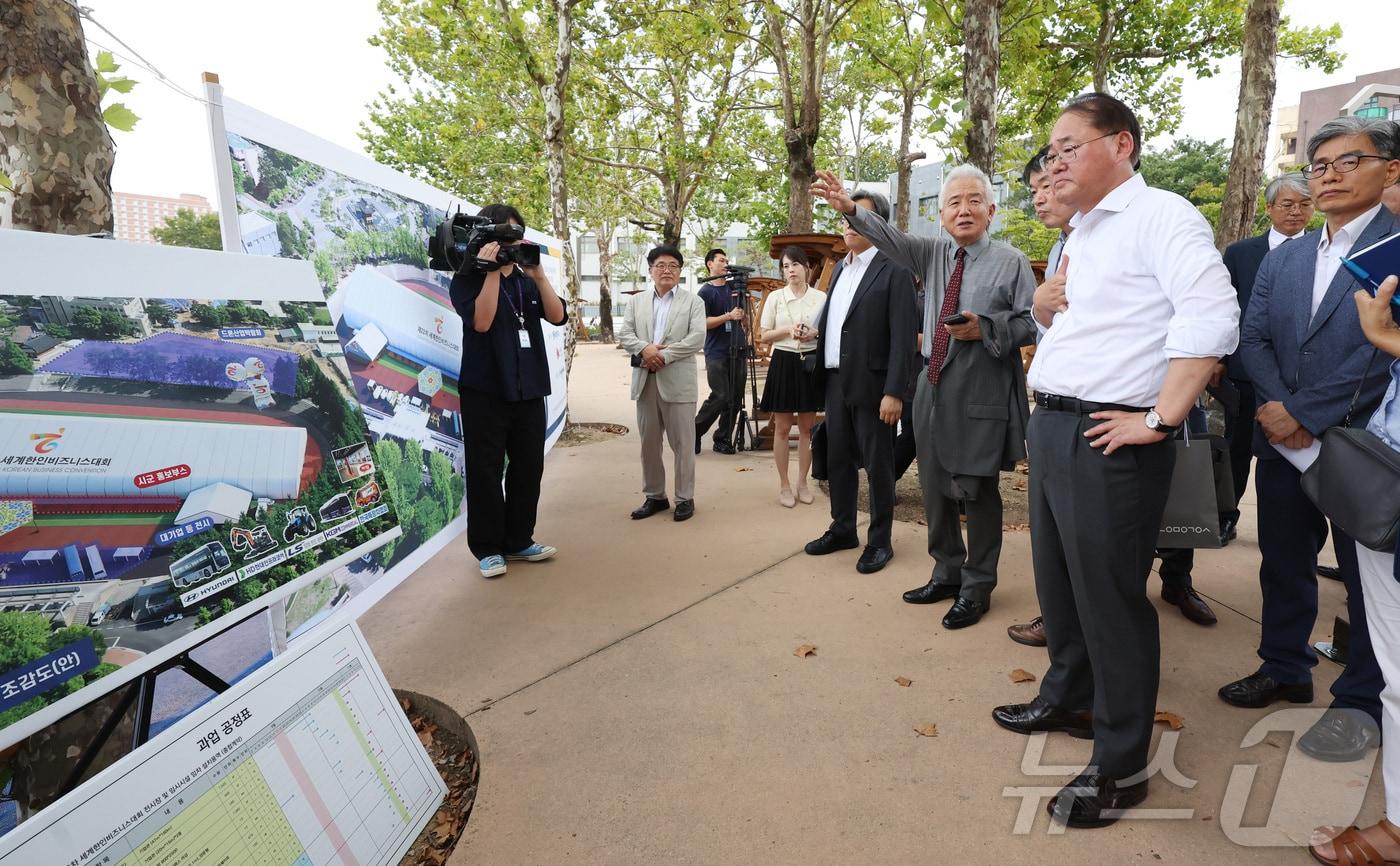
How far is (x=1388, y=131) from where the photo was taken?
7.47 ft

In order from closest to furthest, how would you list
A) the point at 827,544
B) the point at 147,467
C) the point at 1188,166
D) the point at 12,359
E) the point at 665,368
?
1. the point at 12,359
2. the point at 147,467
3. the point at 827,544
4. the point at 665,368
5. the point at 1188,166

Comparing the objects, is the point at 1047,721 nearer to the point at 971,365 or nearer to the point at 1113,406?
the point at 1113,406

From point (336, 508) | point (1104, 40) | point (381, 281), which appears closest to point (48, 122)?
point (336, 508)

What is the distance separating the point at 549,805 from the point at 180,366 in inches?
61.1

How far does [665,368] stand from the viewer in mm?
4984

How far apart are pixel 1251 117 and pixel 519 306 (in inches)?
261

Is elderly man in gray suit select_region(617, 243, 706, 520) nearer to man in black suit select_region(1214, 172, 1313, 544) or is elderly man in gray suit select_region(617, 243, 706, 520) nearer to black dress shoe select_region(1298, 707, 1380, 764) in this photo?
man in black suit select_region(1214, 172, 1313, 544)

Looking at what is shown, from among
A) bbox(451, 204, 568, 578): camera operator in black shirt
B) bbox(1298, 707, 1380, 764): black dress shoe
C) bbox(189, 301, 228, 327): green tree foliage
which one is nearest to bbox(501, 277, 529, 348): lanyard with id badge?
bbox(451, 204, 568, 578): camera operator in black shirt

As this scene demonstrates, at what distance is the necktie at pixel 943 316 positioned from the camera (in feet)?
10.6

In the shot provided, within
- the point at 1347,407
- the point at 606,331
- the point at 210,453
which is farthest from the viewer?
the point at 606,331

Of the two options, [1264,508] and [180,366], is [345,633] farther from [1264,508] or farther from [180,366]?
[1264,508]

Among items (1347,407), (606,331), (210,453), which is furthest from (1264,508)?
(606,331)

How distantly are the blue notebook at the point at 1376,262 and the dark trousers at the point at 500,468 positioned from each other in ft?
11.2

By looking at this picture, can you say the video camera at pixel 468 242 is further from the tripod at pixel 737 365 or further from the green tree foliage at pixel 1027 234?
the green tree foliage at pixel 1027 234
